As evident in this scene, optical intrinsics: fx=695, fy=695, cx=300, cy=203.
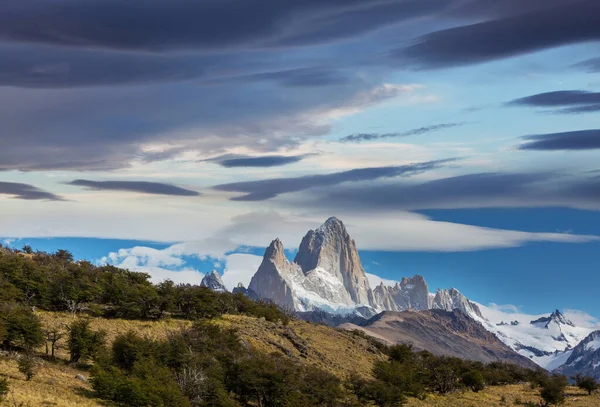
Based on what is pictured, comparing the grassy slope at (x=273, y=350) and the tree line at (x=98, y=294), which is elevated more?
the tree line at (x=98, y=294)

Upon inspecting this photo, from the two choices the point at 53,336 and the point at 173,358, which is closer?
the point at 53,336

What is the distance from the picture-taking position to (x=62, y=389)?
77.3m

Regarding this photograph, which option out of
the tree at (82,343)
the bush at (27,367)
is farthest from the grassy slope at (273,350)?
the tree at (82,343)

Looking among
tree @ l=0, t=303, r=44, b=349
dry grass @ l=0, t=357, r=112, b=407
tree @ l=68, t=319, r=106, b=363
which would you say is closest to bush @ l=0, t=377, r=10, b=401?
dry grass @ l=0, t=357, r=112, b=407

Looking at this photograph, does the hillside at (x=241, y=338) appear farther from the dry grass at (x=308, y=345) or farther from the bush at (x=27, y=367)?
the bush at (x=27, y=367)

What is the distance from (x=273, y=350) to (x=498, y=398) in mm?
49344

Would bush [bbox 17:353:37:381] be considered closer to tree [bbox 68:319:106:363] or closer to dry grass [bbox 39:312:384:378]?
tree [bbox 68:319:106:363]

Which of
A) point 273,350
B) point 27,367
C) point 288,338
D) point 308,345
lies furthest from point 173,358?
point 308,345

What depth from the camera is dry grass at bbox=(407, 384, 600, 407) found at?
12624 centimetres

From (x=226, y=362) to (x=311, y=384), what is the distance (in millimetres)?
12682

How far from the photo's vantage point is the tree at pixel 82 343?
92.1 metres

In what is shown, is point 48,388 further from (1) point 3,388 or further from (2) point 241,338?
(2) point 241,338

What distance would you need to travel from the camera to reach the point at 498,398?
142m

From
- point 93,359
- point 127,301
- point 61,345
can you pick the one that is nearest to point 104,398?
point 93,359
